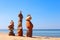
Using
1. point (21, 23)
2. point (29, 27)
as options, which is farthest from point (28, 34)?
point (21, 23)

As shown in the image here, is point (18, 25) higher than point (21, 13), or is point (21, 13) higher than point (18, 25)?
point (21, 13)

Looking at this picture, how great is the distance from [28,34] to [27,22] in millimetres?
2100

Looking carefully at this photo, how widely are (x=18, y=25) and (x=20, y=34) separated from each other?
68.4 inches

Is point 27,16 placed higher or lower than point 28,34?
higher

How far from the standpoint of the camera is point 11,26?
3712 cm

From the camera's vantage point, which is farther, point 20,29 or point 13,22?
point 13,22

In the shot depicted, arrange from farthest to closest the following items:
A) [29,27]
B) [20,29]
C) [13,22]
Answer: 1. [13,22]
2. [20,29]
3. [29,27]

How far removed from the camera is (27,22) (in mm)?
32656

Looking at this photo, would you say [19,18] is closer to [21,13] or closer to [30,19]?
[21,13]

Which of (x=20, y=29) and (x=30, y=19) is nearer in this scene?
(x=30, y=19)

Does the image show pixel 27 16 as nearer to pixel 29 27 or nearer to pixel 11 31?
pixel 29 27

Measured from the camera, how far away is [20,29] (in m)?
35.0

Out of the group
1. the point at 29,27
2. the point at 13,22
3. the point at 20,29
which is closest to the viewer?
the point at 29,27

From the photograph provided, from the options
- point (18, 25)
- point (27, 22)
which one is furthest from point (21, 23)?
point (27, 22)
